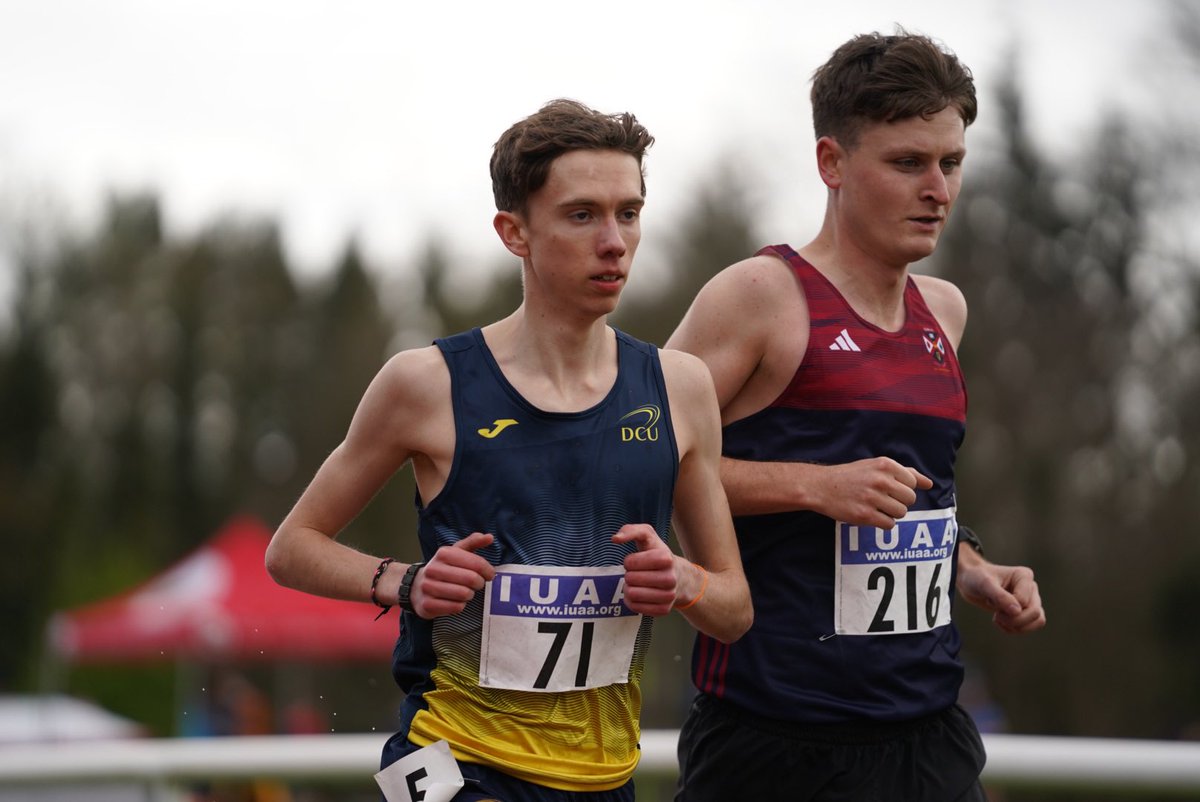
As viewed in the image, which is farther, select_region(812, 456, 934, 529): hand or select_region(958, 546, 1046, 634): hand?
select_region(958, 546, 1046, 634): hand

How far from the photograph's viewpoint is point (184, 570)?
1769 cm

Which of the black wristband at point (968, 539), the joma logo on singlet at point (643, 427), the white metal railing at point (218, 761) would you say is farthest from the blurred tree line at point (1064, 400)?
the joma logo on singlet at point (643, 427)

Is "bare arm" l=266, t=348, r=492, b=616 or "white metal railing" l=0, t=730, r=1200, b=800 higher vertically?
"bare arm" l=266, t=348, r=492, b=616

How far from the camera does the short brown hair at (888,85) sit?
A: 3.87m

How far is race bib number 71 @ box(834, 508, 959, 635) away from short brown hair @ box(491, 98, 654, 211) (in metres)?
1.06

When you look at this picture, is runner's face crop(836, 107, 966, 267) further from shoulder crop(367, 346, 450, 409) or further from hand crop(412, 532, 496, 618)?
hand crop(412, 532, 496, 618)

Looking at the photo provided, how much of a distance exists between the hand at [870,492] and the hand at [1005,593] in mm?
524

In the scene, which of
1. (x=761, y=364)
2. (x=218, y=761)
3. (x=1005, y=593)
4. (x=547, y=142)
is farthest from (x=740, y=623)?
(x=218, y=761)

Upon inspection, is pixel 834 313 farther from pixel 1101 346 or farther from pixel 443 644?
pixel 1101 346

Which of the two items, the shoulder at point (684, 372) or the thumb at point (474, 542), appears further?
the shoulder at point (684, 372)

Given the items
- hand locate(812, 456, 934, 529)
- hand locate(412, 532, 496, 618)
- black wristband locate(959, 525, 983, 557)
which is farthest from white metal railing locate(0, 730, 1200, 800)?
hand locate(412, 532, 496, 618)

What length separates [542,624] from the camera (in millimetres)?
3314

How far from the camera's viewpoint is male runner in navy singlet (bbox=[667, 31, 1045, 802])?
3.76 metres

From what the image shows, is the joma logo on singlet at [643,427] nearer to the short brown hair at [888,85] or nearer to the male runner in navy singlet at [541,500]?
the male runner in navy singlet at [541,500]
